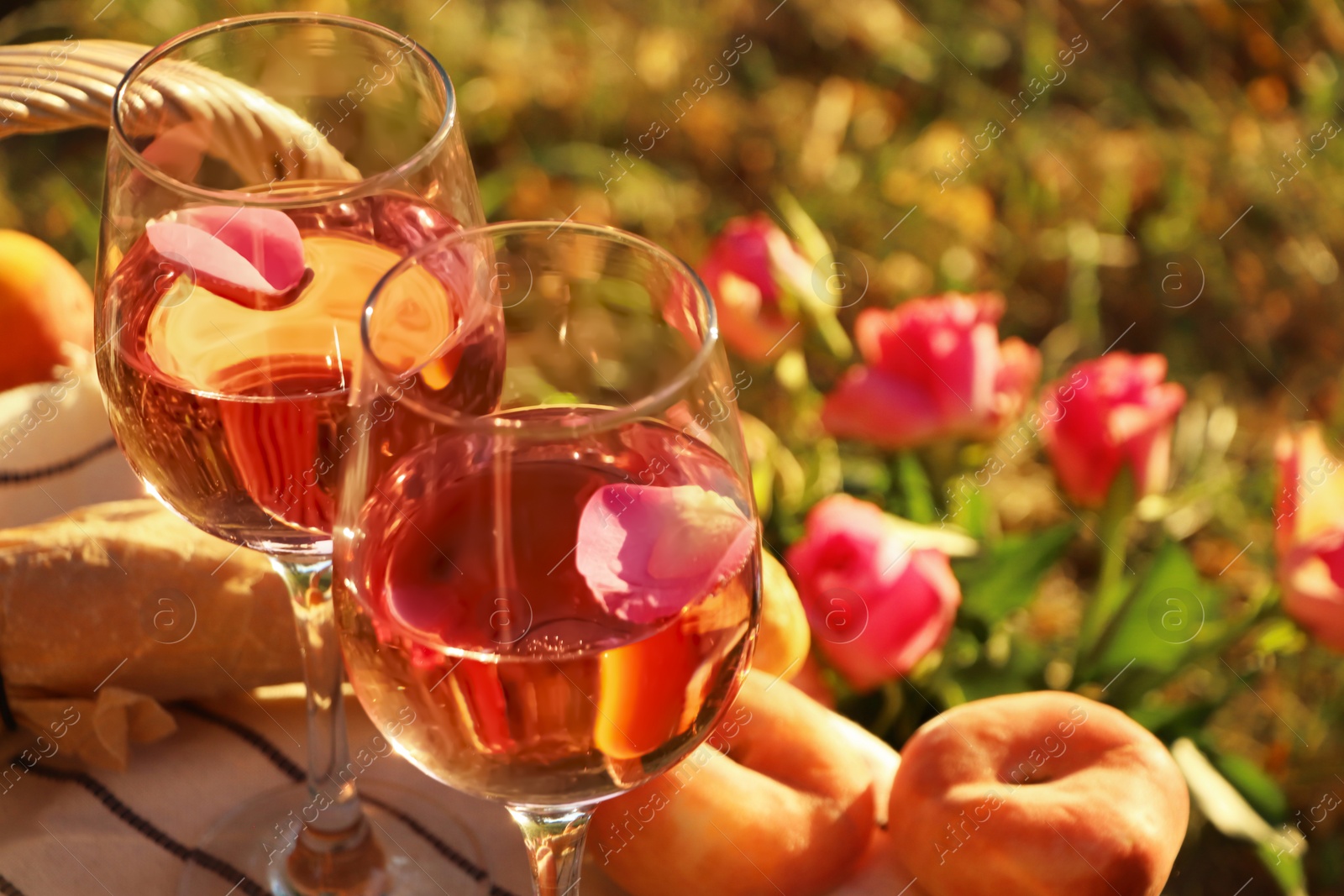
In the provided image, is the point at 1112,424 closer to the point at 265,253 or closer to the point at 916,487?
the point at 916,487

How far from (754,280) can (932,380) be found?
8.4 inches

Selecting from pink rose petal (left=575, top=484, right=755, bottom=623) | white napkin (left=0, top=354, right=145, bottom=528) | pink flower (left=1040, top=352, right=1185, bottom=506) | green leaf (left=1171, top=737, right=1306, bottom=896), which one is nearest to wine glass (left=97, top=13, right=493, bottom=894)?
pink rose petal (left=575, top=484, right=755, bottom=623)

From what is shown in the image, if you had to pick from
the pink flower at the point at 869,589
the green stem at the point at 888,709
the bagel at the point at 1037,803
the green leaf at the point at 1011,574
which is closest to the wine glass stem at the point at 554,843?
the bagel at the point at 1037,803

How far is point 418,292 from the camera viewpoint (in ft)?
2.05

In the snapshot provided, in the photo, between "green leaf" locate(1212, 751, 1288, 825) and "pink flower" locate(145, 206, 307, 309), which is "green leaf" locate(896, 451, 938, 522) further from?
"pink flower" locate(145, 206, 307, 309)

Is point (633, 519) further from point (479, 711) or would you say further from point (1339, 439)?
point (1339, 439)

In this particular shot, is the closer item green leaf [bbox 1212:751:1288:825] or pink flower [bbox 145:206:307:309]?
pink flower [bbox 145:206:307:309]

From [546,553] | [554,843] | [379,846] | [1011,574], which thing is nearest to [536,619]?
[546,553]

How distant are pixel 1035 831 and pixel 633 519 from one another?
365mm

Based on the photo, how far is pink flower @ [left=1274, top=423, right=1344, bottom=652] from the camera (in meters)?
1.06

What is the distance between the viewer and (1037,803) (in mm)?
828

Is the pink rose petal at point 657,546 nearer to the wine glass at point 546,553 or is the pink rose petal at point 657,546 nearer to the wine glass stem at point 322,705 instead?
the wine glass at point 546,553

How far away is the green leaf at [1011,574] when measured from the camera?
126 cm

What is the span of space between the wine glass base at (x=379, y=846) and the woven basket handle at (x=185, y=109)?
1.44 ft
